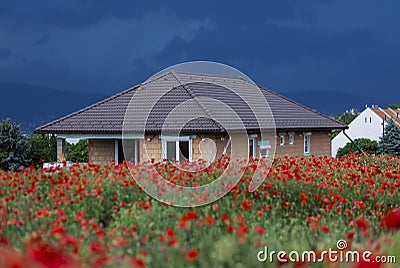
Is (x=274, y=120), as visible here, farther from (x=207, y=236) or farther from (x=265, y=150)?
(x=207, y=236)

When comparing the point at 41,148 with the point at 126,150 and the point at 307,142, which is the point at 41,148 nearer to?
the point at 126,150

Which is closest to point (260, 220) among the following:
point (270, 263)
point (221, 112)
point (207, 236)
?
point (207, 236)

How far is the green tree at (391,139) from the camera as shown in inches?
1787

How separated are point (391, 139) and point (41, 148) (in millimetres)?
27995

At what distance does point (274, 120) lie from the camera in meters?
25.4

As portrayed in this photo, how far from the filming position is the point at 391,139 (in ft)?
151

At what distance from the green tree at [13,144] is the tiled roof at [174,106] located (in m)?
5.58

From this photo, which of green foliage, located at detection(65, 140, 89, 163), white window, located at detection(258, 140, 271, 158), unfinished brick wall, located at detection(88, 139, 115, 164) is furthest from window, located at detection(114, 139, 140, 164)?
green foliage, located at detection(65, 140, 89, 163)

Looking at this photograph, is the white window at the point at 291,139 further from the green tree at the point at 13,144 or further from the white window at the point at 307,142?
the green tree at the point at 13,144

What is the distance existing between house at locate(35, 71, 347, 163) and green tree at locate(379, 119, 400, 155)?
18.1 meters

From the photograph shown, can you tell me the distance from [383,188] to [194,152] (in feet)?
47.2

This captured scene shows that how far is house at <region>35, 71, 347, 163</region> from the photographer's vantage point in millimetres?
21641

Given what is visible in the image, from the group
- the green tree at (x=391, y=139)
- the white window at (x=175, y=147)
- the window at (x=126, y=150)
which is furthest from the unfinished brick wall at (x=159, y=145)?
the green tree at (x=391, y=139)

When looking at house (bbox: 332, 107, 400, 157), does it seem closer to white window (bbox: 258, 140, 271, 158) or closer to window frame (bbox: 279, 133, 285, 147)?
window frame (bbox: 279, 133, 285, 147)
